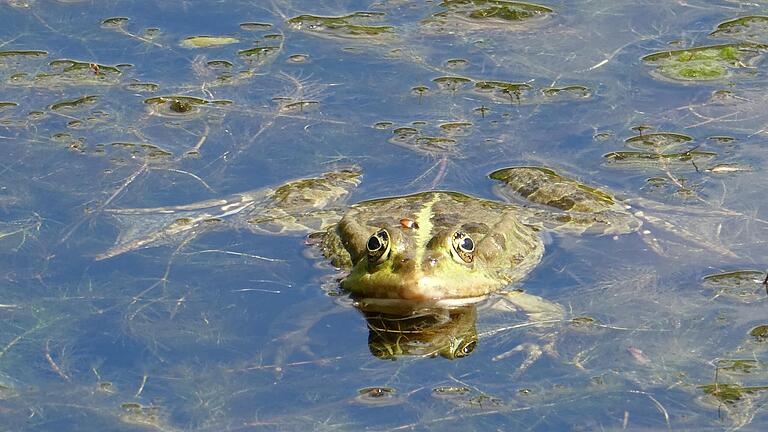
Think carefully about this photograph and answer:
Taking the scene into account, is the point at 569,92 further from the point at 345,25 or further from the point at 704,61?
the point at 345,25

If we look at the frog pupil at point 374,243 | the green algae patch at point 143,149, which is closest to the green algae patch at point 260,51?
the green algae patch at point 143,149

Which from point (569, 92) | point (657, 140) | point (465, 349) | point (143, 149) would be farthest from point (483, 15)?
point (465, 349)

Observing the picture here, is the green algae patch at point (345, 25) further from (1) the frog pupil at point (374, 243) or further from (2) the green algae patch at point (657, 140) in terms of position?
(1) the frog pupil at point (374, 243)

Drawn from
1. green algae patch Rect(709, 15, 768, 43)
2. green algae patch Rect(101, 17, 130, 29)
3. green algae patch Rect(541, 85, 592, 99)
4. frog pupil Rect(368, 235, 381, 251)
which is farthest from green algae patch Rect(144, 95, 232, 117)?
green algae patch Rect(709, 15, 768, 43)

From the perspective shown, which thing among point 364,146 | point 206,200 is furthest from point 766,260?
point 206,200

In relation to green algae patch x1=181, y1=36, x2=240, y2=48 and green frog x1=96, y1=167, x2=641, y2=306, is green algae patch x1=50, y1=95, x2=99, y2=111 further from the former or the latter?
green frog x1=96, y1=167, x2=641, y2=306

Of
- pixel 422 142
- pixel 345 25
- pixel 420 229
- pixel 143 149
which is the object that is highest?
pixel 420 229

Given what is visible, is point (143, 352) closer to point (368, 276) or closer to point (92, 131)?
point (368, 276)
